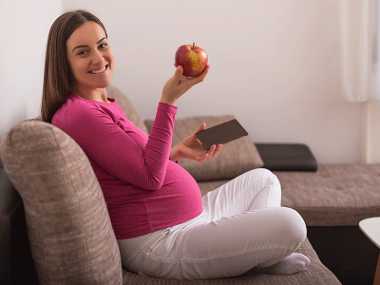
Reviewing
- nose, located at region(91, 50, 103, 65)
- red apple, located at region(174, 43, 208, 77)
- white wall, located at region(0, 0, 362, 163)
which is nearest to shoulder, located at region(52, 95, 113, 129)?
nose, located at region(91, 50, 103, 65)

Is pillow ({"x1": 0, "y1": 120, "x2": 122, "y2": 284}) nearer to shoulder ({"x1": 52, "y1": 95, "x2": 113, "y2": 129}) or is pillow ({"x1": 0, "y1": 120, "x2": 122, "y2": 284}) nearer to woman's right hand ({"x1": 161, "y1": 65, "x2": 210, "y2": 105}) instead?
shoulder ({"x1": 52, "y1": 95, "x2": 113, "y2": 129})

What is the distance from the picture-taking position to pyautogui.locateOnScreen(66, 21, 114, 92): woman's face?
3.61 ft

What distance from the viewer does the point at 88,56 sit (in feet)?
3.68

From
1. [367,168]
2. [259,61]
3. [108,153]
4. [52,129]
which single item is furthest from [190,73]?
[367,168]

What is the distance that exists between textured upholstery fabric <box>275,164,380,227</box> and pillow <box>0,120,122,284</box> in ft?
3.58

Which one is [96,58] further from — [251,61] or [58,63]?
[251,61]

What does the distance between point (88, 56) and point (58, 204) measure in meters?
0.50

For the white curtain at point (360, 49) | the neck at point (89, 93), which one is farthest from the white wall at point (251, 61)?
the neck at point (89, 93)

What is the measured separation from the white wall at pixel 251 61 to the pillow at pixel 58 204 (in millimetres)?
Result: 1670

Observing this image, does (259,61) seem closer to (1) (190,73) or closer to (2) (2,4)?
(1) (190,73)

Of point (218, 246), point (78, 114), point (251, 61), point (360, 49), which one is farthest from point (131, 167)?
point (360, 49)

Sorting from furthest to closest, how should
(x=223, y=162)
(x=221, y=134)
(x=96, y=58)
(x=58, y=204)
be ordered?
1. (x=223, y=162)
2. (x=221, y=134)
3. (x=96, y=58)
4. (x=58, y=204)

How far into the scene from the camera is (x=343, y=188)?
196cm

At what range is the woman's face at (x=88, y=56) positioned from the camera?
110 centimetres
